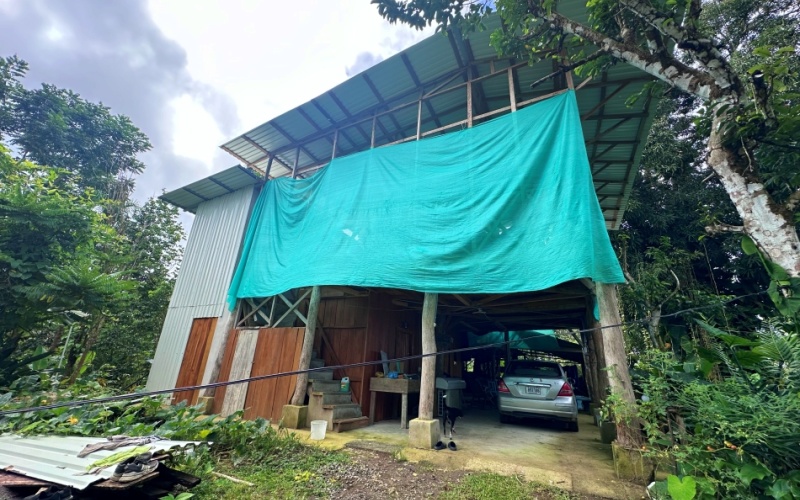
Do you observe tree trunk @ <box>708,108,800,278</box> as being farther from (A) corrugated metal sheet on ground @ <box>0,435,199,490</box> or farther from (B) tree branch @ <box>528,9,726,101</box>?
(A) corrugated metal sheet on ground @ <box>0,435,199,490</box>

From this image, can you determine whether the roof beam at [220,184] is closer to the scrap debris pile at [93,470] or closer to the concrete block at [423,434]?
the scrap debris pile at [93,470]

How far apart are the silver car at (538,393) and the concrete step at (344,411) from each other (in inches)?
117

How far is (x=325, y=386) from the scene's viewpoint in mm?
6270

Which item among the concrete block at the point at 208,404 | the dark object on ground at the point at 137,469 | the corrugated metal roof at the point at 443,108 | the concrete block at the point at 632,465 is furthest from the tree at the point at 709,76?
the concrete block at the point at 208,404

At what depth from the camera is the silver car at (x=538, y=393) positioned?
19.3ft

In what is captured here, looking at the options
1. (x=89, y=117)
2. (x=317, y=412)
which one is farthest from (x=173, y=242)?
(x=317, y=412)

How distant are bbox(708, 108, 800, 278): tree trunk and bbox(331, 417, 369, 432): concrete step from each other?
607 centimetres

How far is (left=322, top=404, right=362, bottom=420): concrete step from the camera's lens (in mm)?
5730

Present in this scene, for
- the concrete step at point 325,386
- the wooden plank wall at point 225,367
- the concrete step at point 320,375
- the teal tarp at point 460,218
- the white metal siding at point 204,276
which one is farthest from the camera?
the white metal siding at point 204,276

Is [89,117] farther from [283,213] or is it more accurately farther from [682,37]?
[682,37]

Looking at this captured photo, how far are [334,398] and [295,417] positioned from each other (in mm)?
755

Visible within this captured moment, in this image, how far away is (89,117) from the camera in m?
15.3

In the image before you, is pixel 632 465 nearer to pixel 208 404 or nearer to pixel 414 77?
pixel 414 77

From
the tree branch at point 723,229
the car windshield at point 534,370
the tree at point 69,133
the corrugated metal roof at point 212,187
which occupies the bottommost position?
the car windshield at point 534,370
